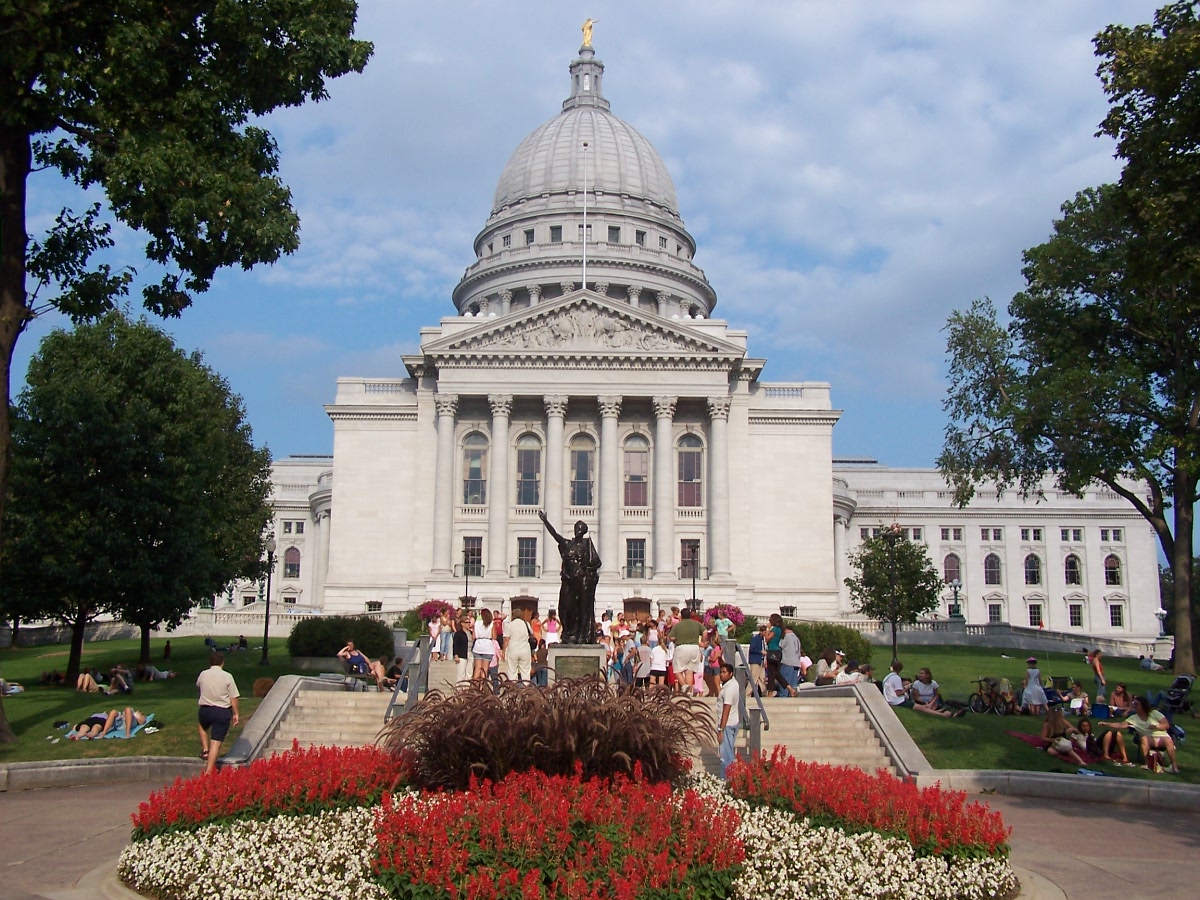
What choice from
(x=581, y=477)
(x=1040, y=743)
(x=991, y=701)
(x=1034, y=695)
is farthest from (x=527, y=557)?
(x=1040, y=743)

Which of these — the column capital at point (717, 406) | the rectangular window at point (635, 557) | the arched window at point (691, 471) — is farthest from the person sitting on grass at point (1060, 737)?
the arched window at point (691, 471)

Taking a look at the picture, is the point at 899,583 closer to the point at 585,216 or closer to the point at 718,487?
the point at 718,487

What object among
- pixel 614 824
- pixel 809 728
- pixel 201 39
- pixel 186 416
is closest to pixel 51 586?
pixel 186 416

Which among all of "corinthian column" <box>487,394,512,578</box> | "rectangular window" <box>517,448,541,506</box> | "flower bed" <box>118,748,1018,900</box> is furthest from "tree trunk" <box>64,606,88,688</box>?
"rectangular window" <box>517,448,541,506</box>

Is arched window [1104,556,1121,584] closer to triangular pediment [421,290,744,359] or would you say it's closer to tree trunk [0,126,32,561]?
triangular pediment [421,290,744,359]

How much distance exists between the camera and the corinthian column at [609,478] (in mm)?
63250

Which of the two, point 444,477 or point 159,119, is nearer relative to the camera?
point 159,119

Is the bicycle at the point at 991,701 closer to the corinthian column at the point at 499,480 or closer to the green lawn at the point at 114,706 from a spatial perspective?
the green lawn at the point at 114,706

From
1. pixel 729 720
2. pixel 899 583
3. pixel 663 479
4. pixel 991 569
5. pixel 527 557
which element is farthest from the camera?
pixel 991 569

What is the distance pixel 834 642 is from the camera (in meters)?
39.1

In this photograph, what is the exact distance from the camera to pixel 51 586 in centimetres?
3356

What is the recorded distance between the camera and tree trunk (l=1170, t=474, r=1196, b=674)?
36.6 meters

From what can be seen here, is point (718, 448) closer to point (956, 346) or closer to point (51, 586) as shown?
point (956, 346)

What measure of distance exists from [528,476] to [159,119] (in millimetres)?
45303
